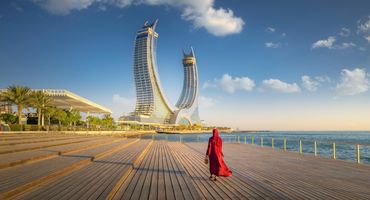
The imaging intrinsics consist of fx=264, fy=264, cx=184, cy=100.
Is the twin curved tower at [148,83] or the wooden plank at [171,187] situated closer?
the wooden plank at [171,187]

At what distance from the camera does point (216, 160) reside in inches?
283

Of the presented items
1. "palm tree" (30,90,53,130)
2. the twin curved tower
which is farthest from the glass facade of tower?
"palm tree" (30,90,53,130)

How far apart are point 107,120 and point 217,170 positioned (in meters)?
79.7

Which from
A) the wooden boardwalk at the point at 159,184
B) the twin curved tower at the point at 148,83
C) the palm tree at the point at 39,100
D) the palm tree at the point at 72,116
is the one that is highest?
the twin curved tower at the point at 148,83

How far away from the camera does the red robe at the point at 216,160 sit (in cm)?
701

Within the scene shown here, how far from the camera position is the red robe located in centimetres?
701

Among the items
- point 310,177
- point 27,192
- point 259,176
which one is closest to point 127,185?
point 27,192

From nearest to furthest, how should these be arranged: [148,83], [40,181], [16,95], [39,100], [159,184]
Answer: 1. [40,181]
2. [159,184]
3. [16,95]
4. [39,100]
5. [148,83]

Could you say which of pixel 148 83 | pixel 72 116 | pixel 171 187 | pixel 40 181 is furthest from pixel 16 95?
pixel 148 83

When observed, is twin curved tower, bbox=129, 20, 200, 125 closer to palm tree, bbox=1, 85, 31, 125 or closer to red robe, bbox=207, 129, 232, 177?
palm tree, bbox=1, 85, 31, 125

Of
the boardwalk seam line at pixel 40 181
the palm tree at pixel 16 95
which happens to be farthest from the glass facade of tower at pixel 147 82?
the boardwalk seam line at pixel 40 181

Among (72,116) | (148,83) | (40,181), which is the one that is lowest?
(40,181)

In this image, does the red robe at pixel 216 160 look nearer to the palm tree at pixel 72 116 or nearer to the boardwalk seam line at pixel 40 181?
the boardwalk seam line at pixel 40 181

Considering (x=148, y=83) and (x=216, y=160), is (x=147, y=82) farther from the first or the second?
(x=216, y=160)
